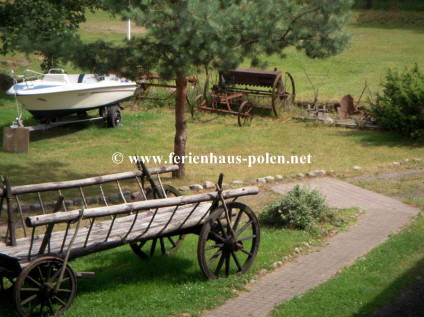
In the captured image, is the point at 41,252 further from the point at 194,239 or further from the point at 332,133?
the point at 332,133

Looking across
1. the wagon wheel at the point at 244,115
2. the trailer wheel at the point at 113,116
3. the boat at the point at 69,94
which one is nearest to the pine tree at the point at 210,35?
the boat at the point at 69,94

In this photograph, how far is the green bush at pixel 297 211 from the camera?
10617 millimetres

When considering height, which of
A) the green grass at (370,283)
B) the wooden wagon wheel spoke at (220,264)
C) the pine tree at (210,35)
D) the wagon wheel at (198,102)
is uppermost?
the pine tree at (210,35)

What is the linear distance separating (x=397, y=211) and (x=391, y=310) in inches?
169

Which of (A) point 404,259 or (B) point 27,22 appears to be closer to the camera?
(A) point 404,259

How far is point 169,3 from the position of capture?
12.0 metres

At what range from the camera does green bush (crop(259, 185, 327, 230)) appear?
1062 cm

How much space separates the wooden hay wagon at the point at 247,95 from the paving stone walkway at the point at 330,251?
659cm

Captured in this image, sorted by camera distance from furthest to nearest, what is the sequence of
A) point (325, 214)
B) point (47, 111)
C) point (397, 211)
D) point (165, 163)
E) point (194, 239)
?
point (47, 111) → point (165, 163) → point (397, 211) → point (325, 214) → point (194, 239)

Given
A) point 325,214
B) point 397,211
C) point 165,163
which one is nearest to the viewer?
point 325,214

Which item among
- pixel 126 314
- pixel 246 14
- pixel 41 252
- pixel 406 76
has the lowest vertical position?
pixel 126 314

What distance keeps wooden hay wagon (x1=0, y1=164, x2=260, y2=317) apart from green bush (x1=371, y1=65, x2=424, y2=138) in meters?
9.25

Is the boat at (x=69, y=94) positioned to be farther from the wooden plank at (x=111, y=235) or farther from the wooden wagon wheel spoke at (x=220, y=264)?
the wooden wagon wheel spoke at (x=220, y=264)

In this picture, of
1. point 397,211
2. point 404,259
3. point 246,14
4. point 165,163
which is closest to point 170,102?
point 165,163
